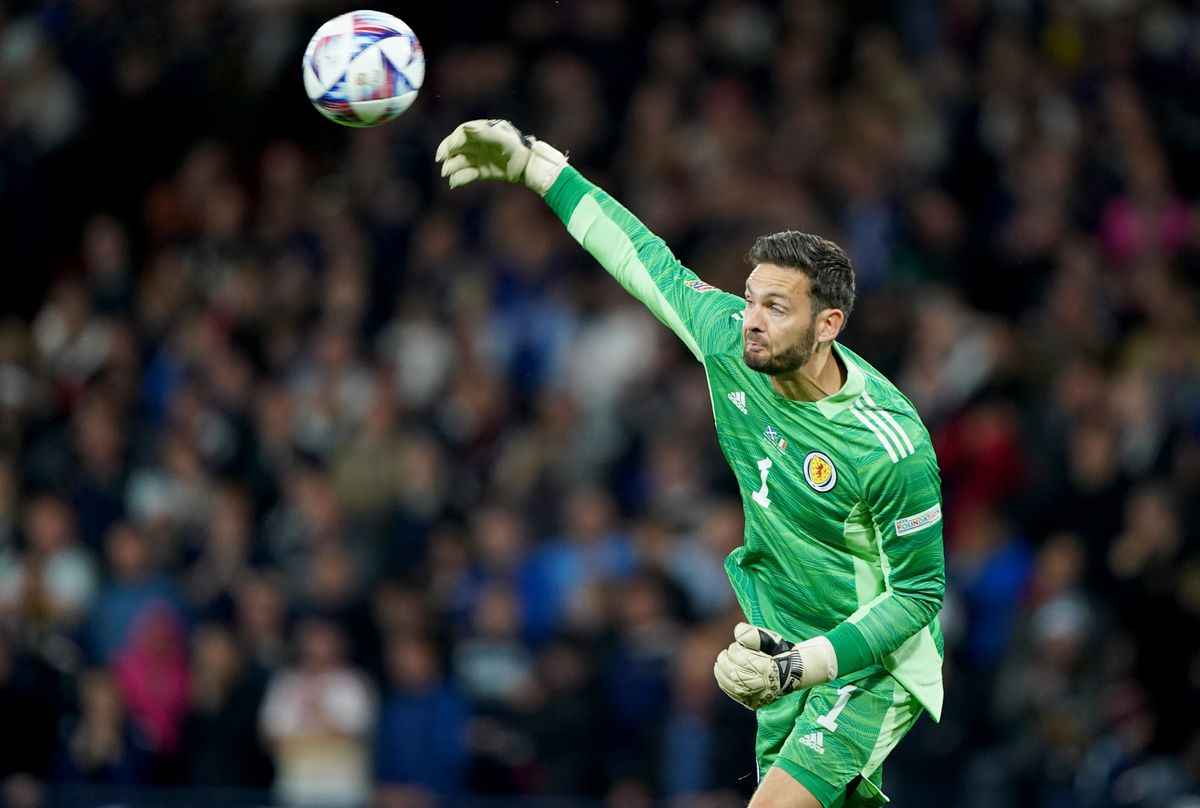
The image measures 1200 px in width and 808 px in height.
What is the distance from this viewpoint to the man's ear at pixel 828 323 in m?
6.43

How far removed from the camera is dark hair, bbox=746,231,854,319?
6.39m

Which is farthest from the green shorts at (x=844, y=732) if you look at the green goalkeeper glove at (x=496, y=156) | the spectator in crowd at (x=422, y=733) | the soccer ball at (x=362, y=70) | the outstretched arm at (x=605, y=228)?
the spectator in crowd at (x=422, y=733)

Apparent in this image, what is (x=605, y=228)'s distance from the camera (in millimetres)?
7043

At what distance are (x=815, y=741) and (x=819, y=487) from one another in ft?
2.84

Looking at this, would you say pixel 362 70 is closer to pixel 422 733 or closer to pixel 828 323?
pixel 828 323

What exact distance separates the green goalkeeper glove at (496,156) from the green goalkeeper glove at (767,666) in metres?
1.93

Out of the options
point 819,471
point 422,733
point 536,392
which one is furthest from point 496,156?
point 536,392

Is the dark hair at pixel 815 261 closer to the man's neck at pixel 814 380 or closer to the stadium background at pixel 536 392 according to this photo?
the man's neck at pixel 814 380

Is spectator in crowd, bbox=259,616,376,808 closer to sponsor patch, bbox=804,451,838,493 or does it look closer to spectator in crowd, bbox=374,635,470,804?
spectator in crowd, bbox=374,635,470,804

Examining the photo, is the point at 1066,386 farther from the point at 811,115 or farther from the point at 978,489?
the point at 811,115

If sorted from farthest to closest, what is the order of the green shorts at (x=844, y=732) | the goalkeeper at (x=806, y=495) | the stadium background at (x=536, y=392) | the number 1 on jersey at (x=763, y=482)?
1. the stadium background at (x=536, y=392)
2. the number 1 on jersey at (x=763, y=482)
3. the green shorts at (x=844, y=732)
4. the goalkeeper at (x=806, y=495)

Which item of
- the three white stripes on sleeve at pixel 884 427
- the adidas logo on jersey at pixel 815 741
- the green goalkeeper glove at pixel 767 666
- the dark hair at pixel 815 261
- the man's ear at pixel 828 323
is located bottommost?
the adidas logo on jersey at pixel 815 741

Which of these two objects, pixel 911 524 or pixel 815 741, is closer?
pixel 911 524

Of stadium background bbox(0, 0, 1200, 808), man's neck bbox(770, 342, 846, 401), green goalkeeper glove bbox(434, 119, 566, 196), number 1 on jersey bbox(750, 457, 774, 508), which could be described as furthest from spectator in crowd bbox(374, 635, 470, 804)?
man's neck bbox(770, 342, 846, 401)
